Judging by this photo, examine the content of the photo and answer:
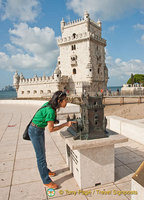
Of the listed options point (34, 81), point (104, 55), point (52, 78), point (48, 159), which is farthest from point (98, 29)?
point (48, 159)

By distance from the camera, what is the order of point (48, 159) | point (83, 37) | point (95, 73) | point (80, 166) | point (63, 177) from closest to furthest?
point (80, 166), point (63, 177), point (48, 159), point (83, 37), point (95, 73)

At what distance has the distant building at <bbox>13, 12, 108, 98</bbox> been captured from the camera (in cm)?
3150

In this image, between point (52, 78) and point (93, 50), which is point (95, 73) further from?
point (52, 78)

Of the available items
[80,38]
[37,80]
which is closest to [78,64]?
[80,38]

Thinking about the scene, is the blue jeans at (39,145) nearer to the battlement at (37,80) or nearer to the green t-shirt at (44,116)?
the green t-shirt at (44,116)

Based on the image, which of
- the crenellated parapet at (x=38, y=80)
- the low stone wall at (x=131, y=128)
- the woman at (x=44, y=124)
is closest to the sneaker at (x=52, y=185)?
the woman at (x=44, y=124)

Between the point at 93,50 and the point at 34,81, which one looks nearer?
the point at 93,50

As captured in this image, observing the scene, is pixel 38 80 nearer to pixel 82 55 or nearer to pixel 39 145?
pixel 82 55

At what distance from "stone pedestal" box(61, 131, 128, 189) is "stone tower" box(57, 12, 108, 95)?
90.4 ft

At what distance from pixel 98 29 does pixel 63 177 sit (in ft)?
126

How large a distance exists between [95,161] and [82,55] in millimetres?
31776

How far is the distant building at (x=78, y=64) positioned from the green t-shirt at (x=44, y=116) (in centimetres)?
2770

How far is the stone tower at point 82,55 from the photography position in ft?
103

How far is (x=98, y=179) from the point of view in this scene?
2859 millimetres
